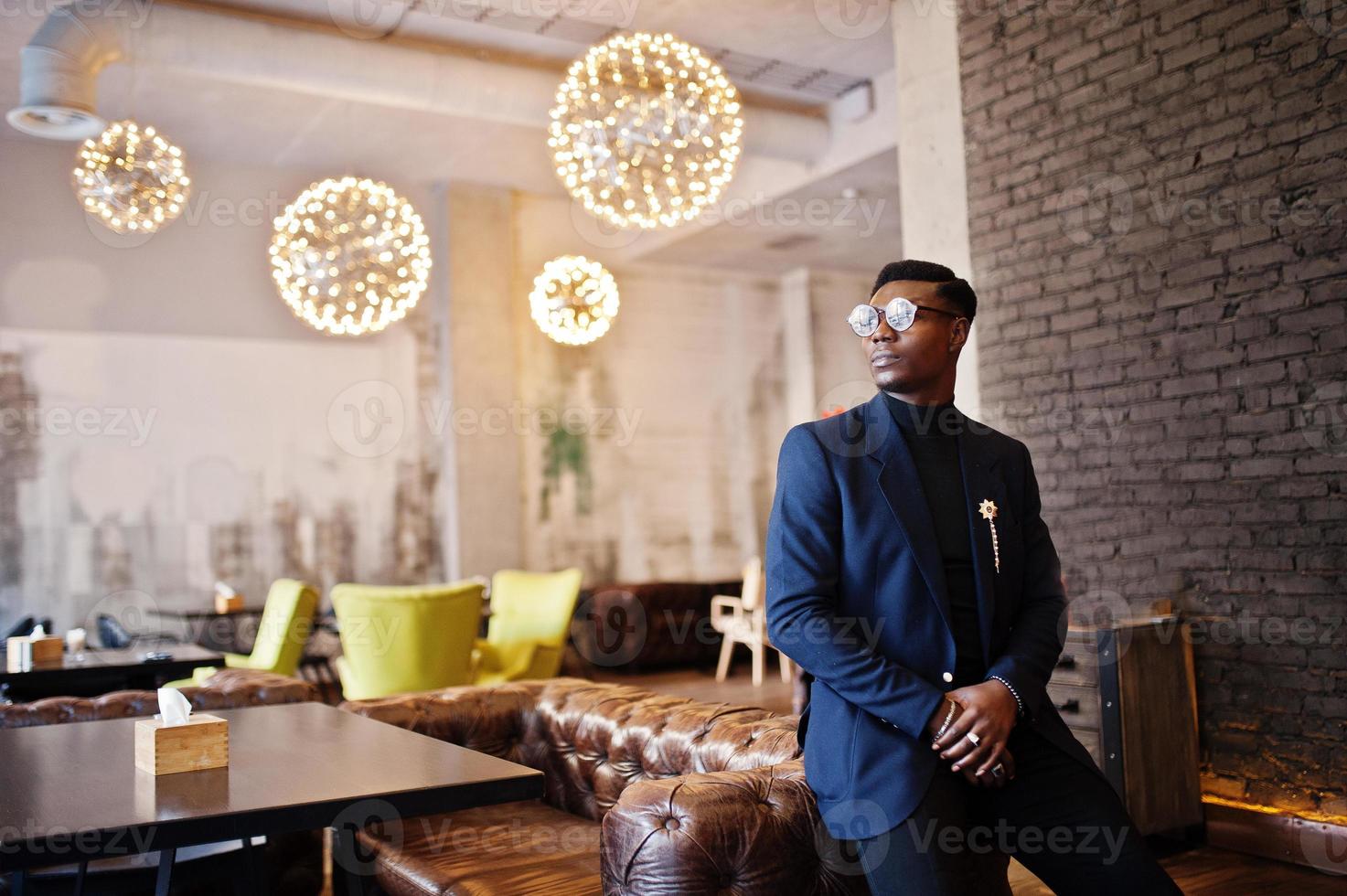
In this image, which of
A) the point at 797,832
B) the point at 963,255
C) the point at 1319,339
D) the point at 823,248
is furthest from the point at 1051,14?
the point at 823,248

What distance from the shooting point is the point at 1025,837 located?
1.92 metres

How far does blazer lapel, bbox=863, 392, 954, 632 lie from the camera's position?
1.97 meters

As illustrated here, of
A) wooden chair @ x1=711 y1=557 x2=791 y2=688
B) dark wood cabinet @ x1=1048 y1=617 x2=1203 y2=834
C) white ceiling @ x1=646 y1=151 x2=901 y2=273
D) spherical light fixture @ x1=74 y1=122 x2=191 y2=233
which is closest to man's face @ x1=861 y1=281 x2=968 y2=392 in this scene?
dark wood cabinet @ x1=1048 y1=617 x2=1203 y2=834

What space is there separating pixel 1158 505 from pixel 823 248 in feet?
21.3

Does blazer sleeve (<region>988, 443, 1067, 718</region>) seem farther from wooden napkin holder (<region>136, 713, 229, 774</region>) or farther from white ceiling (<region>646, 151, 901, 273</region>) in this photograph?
white ceiling (<region>646, 151, 901, 273</region>)

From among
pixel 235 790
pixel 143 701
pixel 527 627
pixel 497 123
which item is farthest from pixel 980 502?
pixel 497 123

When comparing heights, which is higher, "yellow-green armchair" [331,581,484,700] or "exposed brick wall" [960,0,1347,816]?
"exposed brick wall" [960,0,1347,816]

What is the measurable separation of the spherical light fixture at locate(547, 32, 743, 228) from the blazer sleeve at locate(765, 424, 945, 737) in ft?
6.35

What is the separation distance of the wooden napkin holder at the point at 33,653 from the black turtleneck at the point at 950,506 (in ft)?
14.9

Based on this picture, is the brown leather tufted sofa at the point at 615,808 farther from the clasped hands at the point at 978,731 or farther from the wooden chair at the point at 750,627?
the wooden chair at the point at 750,627

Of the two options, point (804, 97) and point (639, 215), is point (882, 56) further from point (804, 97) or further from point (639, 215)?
point (639, 215)

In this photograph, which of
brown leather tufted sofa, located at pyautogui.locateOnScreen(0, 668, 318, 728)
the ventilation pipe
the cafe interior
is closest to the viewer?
the cafe interior

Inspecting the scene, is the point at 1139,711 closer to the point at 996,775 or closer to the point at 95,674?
the point at 996,775

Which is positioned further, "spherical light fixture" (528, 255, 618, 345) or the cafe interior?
"spherical light fixture" (528, 255, 618, 345)
